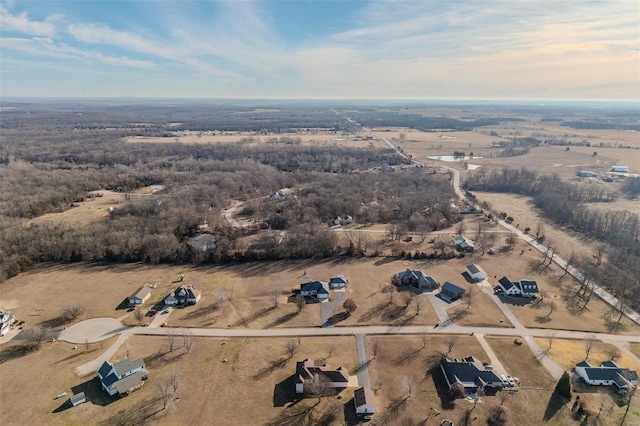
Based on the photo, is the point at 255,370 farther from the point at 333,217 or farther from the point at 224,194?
the point at 224,194

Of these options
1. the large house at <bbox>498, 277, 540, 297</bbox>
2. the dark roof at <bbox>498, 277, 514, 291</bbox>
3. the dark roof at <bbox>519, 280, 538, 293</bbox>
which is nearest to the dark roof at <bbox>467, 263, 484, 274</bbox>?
the dark roof at <bbox>498, 277, 514, 291</bbox>

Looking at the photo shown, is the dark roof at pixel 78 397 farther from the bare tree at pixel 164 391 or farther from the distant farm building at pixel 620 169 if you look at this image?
the distant farm building at pixel 620 169

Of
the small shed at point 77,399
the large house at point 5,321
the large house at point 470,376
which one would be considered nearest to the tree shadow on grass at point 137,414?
the small shed at point 77,399

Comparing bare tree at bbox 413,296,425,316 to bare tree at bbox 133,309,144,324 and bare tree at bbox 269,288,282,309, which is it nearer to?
bare tree at bbox 269,288,282,309

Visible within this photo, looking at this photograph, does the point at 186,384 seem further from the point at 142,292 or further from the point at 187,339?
the point at 142,292

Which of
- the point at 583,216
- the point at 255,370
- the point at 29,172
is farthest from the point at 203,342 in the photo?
the point at 29,172

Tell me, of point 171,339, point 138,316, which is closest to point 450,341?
point 171,339
